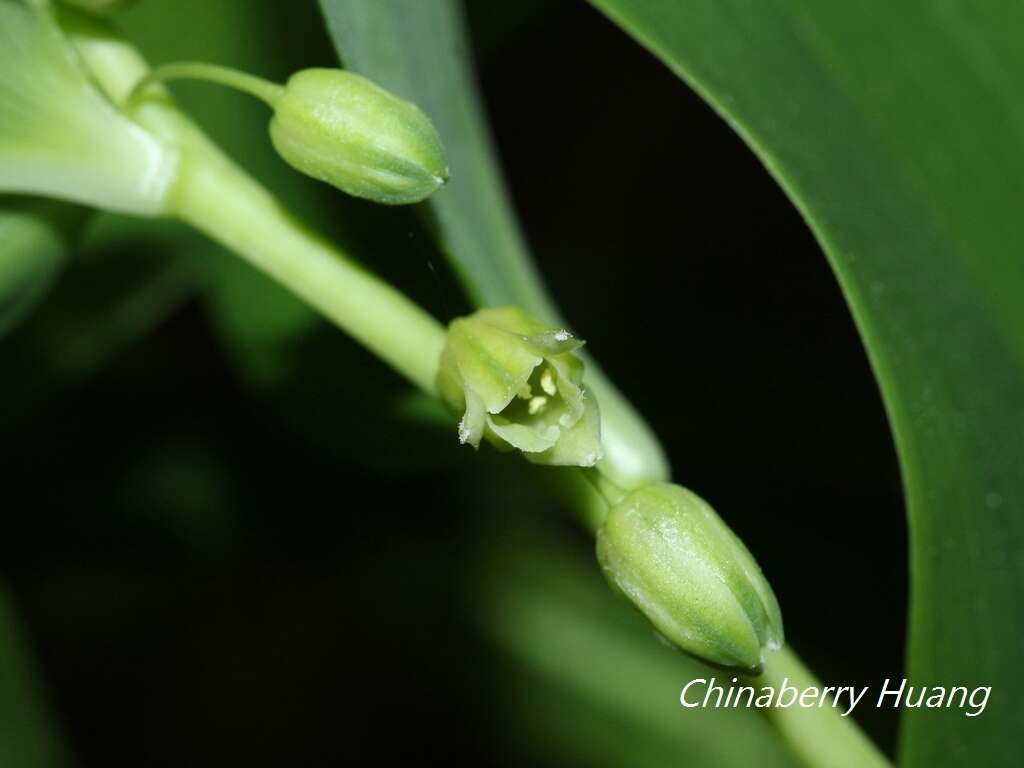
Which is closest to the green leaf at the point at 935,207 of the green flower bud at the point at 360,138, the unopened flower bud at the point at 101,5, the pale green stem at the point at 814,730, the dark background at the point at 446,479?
the pale green stem at the point at 814,730

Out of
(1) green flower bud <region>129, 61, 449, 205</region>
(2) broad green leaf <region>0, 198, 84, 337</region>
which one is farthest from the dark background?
(1) green flower bud <region>129, 61, 449, 205</region>

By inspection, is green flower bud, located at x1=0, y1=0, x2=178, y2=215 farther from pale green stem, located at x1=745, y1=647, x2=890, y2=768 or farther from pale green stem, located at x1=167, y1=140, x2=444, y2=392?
pale green stem, located at x1=745, y1=647, x2=890, y2=768

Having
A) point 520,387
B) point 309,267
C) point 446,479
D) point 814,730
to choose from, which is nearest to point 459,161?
point 309,267

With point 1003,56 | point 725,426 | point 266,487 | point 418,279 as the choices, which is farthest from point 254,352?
point 1003,56

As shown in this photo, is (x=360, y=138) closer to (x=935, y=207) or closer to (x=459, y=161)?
(x=459, y=161)

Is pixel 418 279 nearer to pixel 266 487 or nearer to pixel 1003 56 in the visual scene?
pixel 1003 56

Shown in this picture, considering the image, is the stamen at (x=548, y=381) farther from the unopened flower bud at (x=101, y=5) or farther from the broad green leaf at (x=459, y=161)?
the unopened flower bud at (x=101, y=5)

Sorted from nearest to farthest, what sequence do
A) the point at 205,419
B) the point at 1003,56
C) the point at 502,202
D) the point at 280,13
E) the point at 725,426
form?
the point at 1003,56 < the point at 502,202 < the point at 280,13 < the point at 725,426 < the point at 205,419
